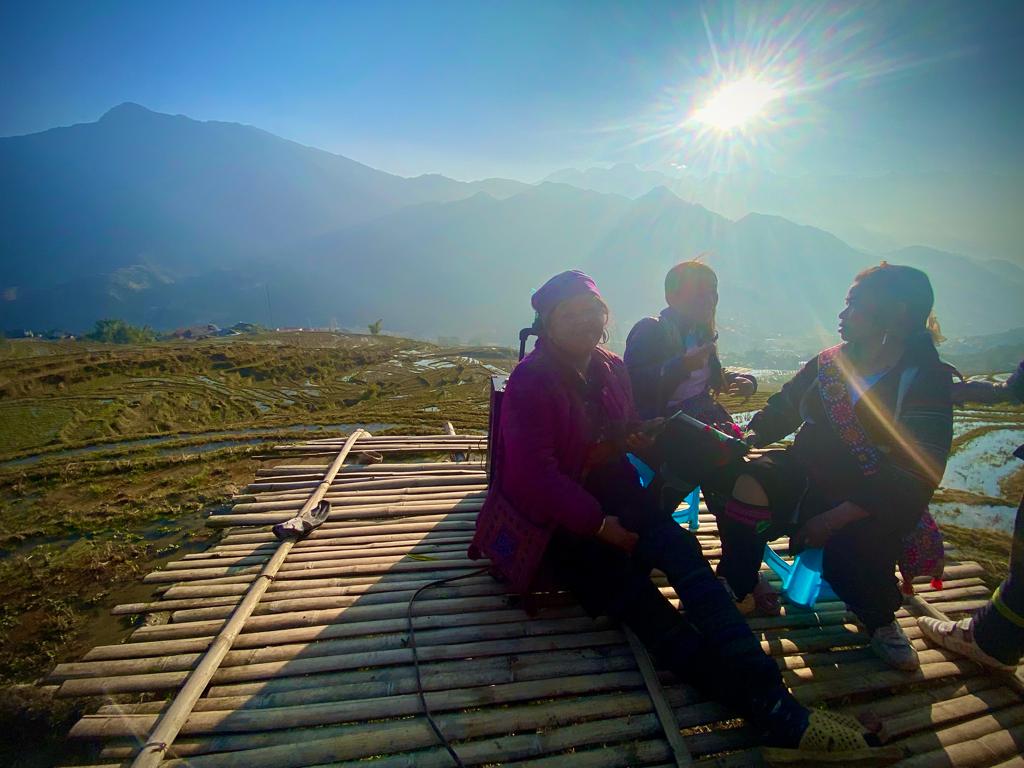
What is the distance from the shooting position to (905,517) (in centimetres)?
252

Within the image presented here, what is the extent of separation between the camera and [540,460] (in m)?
2.44

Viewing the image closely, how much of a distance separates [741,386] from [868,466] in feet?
4.08

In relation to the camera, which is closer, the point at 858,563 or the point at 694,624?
the point at 694,624

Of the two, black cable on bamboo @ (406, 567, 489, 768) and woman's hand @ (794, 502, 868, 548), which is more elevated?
woman's hand @ (794, 502, 868, 548)

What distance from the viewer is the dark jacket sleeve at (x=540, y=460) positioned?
2.39m

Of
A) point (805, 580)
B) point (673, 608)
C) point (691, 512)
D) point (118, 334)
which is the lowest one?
point (118, 334)

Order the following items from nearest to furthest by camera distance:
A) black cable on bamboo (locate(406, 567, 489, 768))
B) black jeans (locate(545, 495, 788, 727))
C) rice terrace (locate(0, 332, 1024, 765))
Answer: black cable on bamboo (locate(406, 567, 489, 768)) → black jeans (locate(545, 495, 788, 727)) → rice terrace (locate(0, 332, 1024, 765))

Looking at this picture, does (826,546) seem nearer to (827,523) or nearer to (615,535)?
(827,523)

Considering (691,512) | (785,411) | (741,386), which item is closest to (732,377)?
(741,386)

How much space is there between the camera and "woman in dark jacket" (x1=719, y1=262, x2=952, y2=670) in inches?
97.6

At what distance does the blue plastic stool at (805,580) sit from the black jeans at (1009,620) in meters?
0.72

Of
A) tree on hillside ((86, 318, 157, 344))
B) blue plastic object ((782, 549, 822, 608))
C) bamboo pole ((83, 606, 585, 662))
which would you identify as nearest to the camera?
bamboo pole ((83, 606, 585, 662))

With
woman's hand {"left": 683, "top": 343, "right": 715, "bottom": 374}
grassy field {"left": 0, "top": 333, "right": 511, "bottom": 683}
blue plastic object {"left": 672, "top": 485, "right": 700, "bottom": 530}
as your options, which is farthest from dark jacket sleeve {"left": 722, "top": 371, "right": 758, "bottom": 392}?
grassy field {"left": 0, "top": 333, "right": 511, "bottom": 683}

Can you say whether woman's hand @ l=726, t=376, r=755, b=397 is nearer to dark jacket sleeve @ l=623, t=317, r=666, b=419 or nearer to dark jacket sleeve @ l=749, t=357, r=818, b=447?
dark jacket sleeve @ l=749, t=357, r=818, b=447
